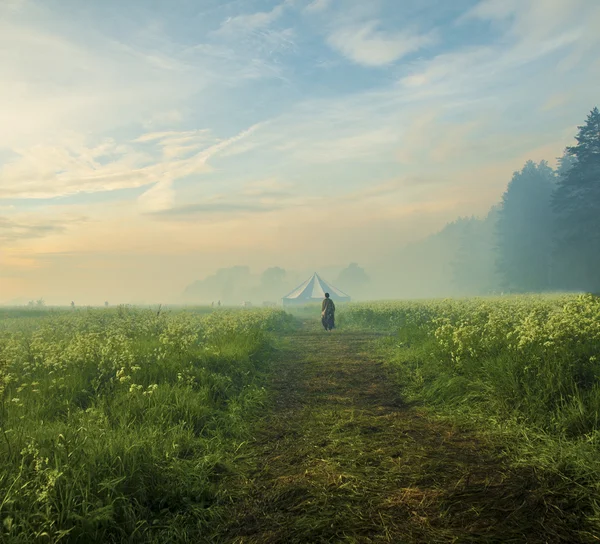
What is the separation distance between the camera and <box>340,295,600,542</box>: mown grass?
15.0 ft

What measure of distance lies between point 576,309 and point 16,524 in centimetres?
1102

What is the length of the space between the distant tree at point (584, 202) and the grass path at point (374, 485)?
5233cm

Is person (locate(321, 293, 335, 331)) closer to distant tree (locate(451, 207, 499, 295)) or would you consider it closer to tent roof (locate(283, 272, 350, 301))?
tent roof (locate(283, 272, 350, 301))

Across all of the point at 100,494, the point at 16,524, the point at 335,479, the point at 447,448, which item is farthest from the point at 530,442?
the point at 16,524

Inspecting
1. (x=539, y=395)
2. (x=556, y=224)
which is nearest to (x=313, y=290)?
(x=556, y=224)

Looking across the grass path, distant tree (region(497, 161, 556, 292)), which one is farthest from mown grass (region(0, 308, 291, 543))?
distant tree (region(497, 161, 556, 292))

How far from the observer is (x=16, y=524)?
3.71 meters

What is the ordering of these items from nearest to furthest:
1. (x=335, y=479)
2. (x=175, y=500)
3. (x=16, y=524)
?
(x=16, y=524)
(x=175, y=500)
(x=335, y=479)

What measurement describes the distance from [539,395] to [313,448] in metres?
3.58

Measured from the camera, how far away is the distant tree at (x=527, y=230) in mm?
64000

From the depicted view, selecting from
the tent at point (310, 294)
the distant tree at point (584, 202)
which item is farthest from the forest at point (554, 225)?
the tent at point (310, 294)

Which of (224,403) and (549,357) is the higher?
(549,357)

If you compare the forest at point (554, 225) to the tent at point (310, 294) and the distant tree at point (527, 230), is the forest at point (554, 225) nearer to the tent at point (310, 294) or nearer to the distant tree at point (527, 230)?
the distant tree at point (527, 230)

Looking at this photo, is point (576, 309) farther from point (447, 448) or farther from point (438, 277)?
point (438, 277)
